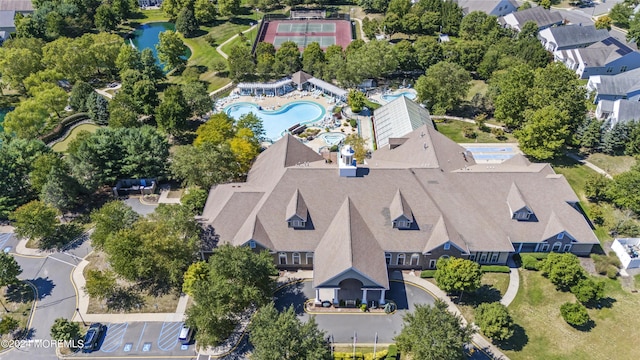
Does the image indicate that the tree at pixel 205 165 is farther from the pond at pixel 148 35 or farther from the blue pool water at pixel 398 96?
the pond at pixel 148 35

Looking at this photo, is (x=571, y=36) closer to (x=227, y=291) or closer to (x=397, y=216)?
(x=397, y=216)

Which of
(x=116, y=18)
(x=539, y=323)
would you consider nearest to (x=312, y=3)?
(x=116, y=18)

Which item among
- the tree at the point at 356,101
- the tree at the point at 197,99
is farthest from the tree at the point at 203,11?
the tree at the point at 356,101

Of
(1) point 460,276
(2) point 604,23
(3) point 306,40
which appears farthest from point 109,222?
(2) point 604,23

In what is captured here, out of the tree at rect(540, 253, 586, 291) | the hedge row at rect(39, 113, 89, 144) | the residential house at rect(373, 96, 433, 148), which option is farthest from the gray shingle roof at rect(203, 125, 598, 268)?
the hedge row at rect(39, 113, 89, 144)

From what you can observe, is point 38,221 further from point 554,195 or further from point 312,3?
point 312,3
